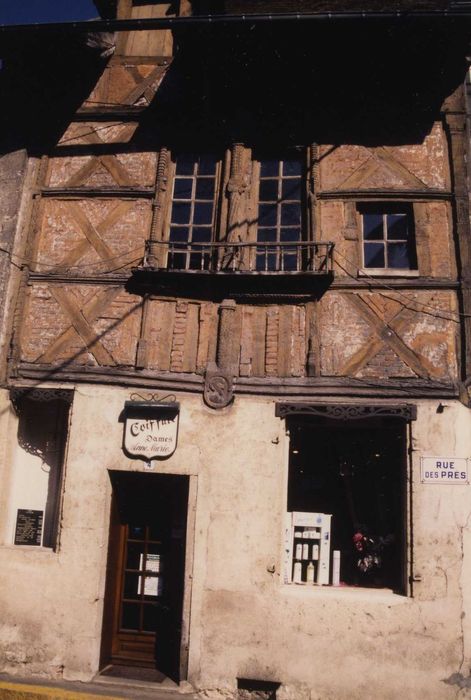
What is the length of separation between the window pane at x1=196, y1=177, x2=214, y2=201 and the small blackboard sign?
500 cm

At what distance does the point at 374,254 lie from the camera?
7.30 metres

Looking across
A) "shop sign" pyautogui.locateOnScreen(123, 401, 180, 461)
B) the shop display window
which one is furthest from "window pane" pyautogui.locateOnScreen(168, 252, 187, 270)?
the shop display window

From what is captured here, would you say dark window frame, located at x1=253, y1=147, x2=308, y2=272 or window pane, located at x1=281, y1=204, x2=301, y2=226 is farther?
window pane, located at x1=281, y1=204, x2=301, y2=226

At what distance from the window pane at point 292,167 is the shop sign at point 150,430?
3.80m

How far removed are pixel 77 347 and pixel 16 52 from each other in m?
4.65

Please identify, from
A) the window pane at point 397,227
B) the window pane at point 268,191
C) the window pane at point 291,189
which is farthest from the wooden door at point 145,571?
the window pane at point 397,227

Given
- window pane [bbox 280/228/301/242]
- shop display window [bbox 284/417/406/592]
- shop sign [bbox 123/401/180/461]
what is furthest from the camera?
window pane [bbox 280/228/301/242]

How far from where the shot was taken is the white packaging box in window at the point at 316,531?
6.67 metres

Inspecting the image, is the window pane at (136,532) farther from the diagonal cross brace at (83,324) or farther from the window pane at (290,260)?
the window pane at (290,260)

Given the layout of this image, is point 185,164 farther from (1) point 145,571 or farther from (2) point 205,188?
(1) point 145,571

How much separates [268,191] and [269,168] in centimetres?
38

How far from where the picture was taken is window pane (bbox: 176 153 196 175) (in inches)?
313

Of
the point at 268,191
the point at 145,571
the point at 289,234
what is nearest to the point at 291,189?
the point at 268,191

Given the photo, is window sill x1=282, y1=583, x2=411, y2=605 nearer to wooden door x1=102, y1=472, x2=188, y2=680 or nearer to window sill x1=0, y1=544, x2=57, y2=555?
wooden door x1=102, y1=472, x2=188, y2=680
